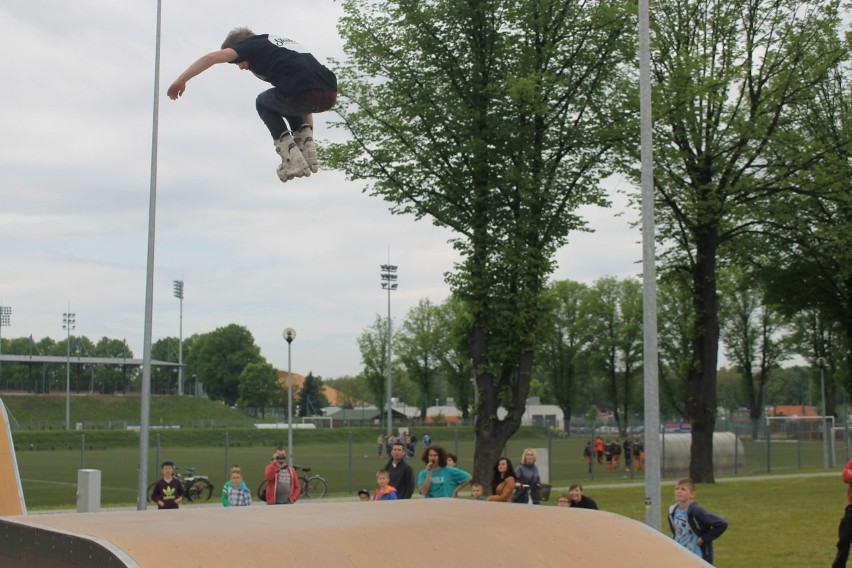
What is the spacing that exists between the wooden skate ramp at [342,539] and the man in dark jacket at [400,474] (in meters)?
7.46

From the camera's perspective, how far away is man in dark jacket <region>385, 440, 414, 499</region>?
14617mm

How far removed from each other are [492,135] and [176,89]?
20.2 meters

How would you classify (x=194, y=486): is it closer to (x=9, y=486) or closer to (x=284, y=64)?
(x=9, y=486)

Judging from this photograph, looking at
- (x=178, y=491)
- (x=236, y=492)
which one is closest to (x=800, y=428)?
(x=178, y=491)

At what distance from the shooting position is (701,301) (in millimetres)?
35188

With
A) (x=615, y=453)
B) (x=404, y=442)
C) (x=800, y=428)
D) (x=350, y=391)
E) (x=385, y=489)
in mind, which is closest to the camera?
(x=385, y=489)

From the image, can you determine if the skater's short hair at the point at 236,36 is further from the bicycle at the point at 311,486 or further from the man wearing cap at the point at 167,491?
the bicycle at the point at 311,486

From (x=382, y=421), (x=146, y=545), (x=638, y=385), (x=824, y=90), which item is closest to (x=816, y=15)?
(x=824, y=90)

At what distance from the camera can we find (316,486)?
3409 centimetres

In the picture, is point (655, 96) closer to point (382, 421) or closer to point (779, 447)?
point (779, 447)

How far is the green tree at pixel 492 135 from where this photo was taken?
28.8m

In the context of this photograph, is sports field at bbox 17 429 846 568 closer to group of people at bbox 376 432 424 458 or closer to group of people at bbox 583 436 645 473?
group of people at bbox 583 436 645 473

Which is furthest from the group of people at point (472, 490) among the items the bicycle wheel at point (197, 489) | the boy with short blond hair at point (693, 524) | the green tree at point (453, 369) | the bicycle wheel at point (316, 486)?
the green tree at point (453, 369)

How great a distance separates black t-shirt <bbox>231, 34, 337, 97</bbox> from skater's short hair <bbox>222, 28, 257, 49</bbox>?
0.06m
